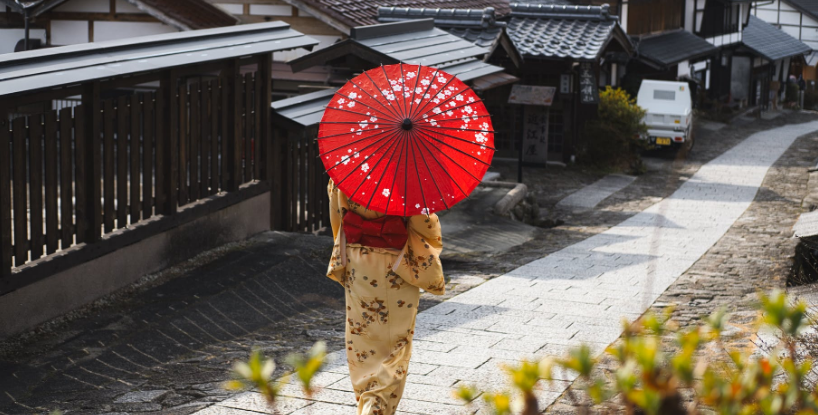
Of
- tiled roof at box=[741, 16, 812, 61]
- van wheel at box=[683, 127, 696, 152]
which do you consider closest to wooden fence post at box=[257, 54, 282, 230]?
van wheel at box=[683, 127, 696, 152]

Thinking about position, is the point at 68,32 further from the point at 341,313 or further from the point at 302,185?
the point at 341,313

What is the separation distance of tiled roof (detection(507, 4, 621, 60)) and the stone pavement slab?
312 cm

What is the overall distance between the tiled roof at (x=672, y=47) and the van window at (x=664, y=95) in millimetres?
1893

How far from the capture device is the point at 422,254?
4738mm

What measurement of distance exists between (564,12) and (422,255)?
63.5ft

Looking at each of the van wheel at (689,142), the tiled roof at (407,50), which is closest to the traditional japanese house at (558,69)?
the van wheel at (689,142)

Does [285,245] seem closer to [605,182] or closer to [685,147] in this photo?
[605,182]

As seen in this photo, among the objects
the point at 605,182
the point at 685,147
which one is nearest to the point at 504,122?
the point at 605,182

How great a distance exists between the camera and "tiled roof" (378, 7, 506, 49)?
58.5 feet

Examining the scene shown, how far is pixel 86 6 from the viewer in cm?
1770

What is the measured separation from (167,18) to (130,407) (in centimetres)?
1302

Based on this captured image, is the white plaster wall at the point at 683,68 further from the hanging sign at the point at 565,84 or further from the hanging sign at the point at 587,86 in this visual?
the hanging sign at the point at 565,84

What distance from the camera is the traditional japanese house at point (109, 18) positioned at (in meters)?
17.1

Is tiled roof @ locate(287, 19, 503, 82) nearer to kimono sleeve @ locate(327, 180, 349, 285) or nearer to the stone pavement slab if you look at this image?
the stone pavement slab
